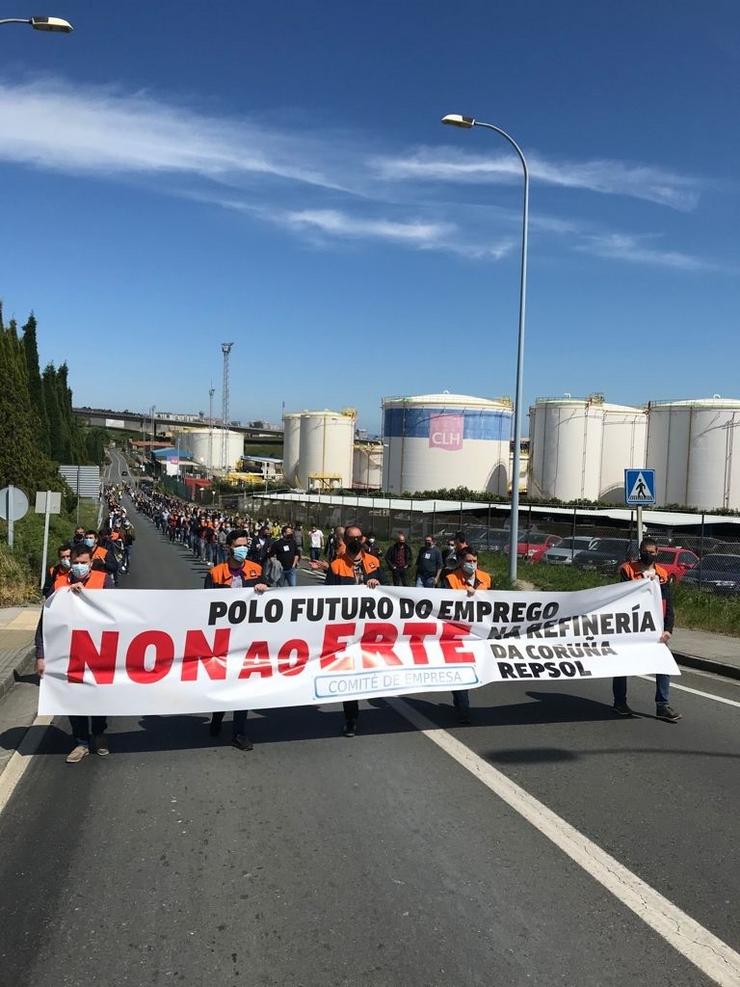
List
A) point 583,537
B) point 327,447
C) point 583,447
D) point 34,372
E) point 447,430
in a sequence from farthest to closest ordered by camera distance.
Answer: point 327,447 < point 447,430 < point 583,447 < point 34,372 < point 583,537

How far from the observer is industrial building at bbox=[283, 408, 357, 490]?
95375mm

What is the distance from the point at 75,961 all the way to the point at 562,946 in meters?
2.26

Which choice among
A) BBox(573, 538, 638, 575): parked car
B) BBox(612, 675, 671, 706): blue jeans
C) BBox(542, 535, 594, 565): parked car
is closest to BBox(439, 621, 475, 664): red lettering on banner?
BBox(612, 675, 671, 706): blue jeans

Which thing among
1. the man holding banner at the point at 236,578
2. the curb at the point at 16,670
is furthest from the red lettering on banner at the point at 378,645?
the curb at the point at 16,670

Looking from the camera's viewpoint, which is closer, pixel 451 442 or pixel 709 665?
pixel 709 665

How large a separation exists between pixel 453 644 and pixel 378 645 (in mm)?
763

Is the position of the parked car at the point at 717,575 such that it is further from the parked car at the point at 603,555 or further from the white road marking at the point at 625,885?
the white road marking at the point at 625,885

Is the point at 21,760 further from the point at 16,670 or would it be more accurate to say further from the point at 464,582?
the point at 464,582

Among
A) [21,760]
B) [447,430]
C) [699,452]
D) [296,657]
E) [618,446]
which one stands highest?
[447,430]


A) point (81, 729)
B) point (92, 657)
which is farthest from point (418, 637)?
point (81, 729)

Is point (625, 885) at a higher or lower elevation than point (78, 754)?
higher

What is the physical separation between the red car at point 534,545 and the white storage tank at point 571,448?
4676cm

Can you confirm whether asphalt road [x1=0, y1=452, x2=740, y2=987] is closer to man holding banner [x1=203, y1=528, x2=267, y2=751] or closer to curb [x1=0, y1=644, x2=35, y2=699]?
man holding banner [x1=203, y1=528, x2=267, y2=751]

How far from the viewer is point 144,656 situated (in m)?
6.88
